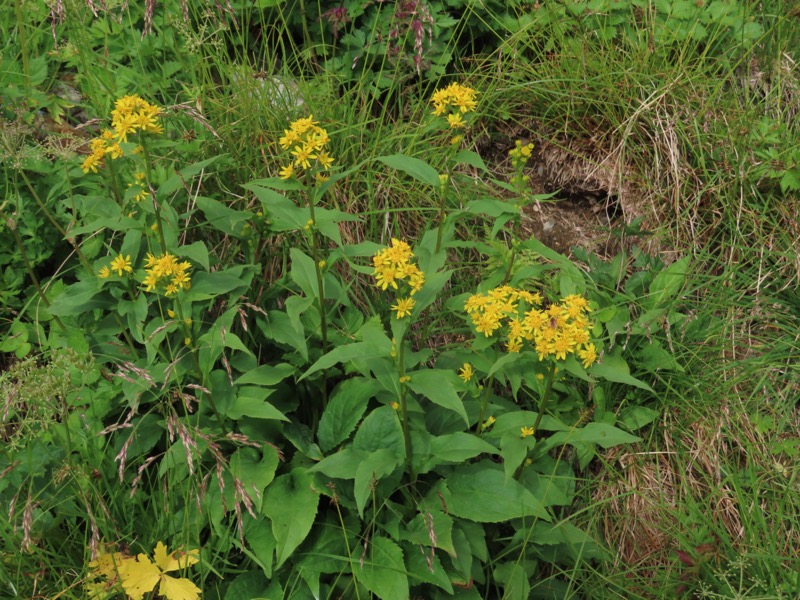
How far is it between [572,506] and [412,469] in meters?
0.59

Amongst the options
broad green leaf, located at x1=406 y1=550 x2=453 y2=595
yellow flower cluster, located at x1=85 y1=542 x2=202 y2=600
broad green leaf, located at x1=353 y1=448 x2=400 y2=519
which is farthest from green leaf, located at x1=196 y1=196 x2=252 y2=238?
broad green leaf, located at x1=406 y1=550 x2=453 y2=595

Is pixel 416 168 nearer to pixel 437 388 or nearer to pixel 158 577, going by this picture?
pixel 437 388

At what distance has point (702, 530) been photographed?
7.32ft

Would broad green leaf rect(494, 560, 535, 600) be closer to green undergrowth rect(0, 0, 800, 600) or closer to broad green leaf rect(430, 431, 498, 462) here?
green undergrowth rect(0, 0, 800, 600)

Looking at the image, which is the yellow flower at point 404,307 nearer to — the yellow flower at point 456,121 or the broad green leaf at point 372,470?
the broad green leaf at point 372,470

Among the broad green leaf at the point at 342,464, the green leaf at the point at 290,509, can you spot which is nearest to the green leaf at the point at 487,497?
the broad green leaf at the point at 342,464

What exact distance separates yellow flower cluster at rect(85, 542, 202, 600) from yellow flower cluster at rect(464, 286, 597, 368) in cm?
91

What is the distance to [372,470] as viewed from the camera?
1.94m

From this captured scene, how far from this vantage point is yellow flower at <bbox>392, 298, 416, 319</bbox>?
183 centimetres

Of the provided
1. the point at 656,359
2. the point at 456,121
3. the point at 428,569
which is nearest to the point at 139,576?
the point at 428,569

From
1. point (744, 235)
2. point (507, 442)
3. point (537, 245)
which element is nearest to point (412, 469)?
point (507, 442)

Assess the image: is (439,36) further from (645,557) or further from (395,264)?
(645,557)

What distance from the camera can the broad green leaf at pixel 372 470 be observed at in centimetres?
187

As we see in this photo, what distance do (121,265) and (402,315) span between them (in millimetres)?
775
